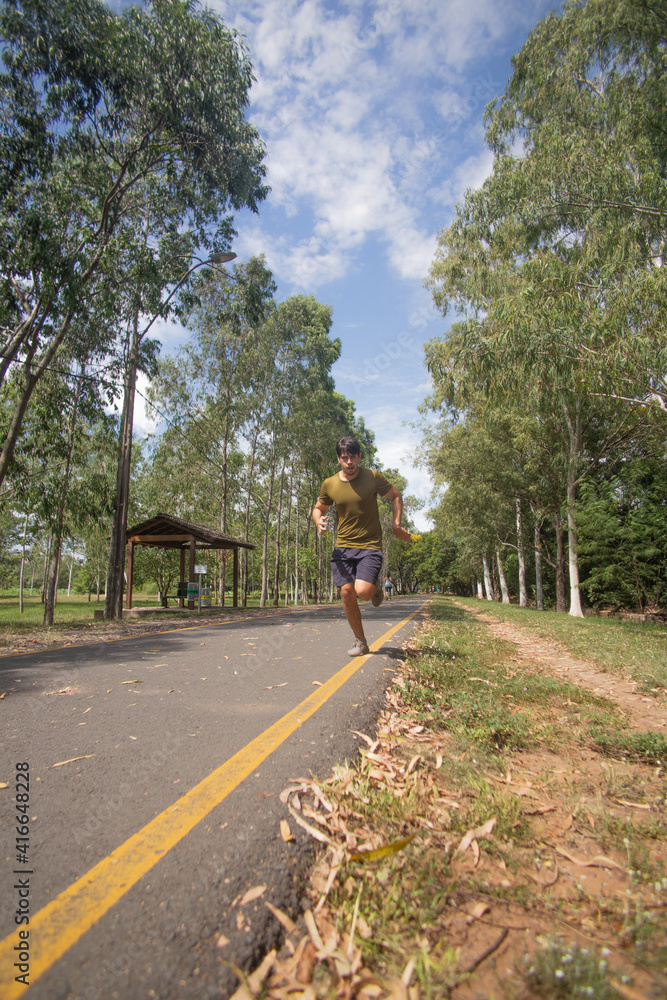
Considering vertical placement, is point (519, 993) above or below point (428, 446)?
below

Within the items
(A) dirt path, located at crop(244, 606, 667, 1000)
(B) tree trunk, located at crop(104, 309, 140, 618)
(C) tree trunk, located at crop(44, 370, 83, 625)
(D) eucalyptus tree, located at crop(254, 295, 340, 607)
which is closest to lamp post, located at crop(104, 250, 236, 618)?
(B) tree trunk, located at crop(104, 309, 140, 618)

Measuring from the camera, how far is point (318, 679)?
5008 millimetres

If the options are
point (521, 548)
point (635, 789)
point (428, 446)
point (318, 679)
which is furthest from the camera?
point (428, 446)

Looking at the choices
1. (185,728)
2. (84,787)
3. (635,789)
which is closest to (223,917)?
(84,787)

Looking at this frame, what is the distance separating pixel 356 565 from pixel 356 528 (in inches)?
15.8

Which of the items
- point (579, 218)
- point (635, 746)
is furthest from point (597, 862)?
point (579, 218)

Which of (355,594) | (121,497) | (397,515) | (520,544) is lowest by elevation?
(355,594)

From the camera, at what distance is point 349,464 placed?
18.4 ft

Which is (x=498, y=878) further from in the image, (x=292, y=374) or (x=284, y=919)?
(x=292, y=374)

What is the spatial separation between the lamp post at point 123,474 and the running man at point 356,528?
1219 centimetres

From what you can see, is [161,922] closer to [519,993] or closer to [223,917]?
[223,917]

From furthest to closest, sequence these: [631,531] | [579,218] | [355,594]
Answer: [631,531] < [579,218] < [355,594]

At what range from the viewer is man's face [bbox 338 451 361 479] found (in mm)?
5566

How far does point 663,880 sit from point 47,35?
615 inches
